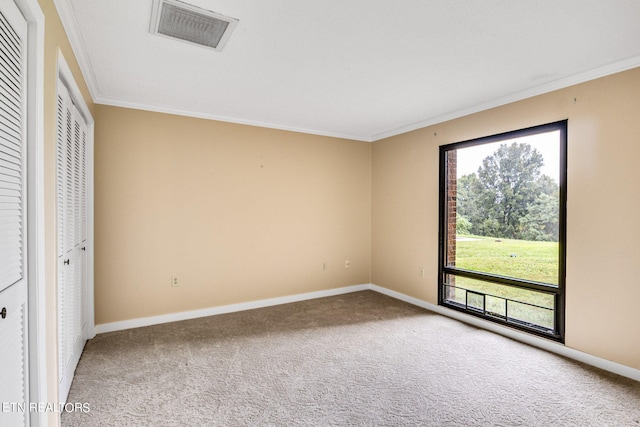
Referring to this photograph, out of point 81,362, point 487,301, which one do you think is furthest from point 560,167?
point 81,362

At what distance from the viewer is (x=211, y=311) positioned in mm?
3973

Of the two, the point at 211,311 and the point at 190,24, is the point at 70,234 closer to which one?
the point at 190,24

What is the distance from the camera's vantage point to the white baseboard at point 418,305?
272 centimetres

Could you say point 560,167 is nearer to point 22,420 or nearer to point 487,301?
point 487,301

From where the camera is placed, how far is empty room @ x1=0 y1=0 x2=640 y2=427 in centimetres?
186

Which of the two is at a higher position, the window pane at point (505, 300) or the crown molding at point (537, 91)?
the crown molding at point (537, 91)

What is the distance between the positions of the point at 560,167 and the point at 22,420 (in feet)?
13.2

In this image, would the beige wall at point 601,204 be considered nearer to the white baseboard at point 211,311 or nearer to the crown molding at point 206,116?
the crown molding at point 206,116

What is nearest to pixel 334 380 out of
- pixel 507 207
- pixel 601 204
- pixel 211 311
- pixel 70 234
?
pixel 211 311

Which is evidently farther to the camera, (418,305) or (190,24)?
(418,305)

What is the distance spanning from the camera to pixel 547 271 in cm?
314

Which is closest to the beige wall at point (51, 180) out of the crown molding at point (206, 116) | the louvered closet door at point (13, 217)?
the louvered closet door at point (13, 217)

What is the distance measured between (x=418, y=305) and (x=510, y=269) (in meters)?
1.34

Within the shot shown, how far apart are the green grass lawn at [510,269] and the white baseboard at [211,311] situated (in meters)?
1.80
